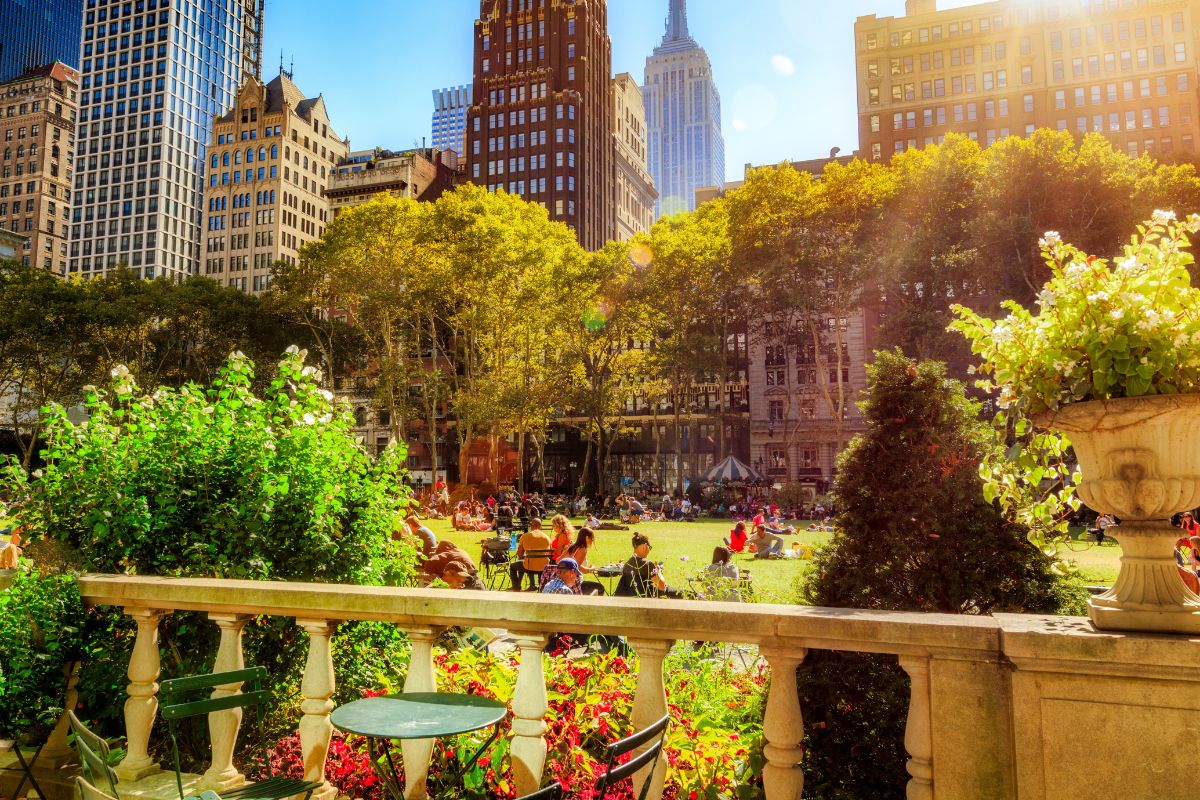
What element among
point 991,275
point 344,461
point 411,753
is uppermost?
point 991,275

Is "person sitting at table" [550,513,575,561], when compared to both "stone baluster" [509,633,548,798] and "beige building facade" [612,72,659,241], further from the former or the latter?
"beige building facade" [612,72,659,241]

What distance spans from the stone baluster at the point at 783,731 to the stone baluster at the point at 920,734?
38 cm

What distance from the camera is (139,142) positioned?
114 metres

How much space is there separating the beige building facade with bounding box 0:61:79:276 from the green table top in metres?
136

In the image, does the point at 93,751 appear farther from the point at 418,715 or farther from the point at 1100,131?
the point at 1100,131

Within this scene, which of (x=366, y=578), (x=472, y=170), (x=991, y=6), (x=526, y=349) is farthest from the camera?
(x=472, y=170)

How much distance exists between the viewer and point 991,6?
3273 inches

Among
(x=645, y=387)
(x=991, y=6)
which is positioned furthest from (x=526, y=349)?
(x=991, y=6)

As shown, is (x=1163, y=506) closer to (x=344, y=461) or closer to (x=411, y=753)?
(x=411, y=753)

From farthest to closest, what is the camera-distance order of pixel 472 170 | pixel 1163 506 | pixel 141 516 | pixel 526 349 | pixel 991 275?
Answer: pixel 472 170 < pixel 526 349 < pixel 991 275 < pixel 141 516 < pixel 1163 506

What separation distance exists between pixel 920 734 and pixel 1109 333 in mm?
1521

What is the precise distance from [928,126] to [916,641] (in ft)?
302

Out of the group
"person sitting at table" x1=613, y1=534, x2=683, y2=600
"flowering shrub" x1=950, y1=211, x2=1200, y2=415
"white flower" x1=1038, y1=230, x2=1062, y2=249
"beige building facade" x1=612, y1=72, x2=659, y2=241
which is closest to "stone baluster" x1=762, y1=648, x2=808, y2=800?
"flowering shrub" x1=950, y1=211, x2=1200, y2=415

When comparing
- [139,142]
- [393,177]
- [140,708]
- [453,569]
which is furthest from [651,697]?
[139,142]
